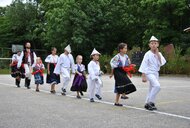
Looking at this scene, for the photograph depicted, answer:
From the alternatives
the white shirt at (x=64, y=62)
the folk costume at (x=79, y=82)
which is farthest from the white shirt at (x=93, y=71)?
the white shirt at (x=64, y=62)

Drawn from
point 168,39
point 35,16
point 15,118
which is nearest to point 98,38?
point 168,39

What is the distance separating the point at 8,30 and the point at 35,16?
494cm

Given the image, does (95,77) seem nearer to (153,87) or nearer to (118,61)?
(118,61)

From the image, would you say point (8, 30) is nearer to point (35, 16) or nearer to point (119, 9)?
point (35, 16)

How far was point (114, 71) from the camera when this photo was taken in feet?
37.6

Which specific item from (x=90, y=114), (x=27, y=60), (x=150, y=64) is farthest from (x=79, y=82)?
(x=27, y=60)

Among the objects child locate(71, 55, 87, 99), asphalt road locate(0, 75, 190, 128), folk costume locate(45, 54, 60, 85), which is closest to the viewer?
asphalt road locate(0, 75, 190, 128)

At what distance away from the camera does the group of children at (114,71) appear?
1044 centimetres

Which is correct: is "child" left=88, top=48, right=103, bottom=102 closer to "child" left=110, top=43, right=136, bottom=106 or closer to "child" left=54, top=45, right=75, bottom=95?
"child" left=110, top=43, right=136, bottom=106

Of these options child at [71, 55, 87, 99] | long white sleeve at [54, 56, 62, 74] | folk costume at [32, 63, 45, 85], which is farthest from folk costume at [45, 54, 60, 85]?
child at [71, 55, 87, 99]

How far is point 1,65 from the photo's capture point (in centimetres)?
4859

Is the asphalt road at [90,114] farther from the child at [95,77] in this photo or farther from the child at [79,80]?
the child at [79,80]

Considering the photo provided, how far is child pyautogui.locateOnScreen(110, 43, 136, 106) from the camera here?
440 inches

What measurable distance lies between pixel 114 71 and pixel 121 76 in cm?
28
